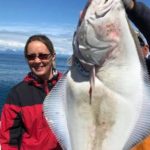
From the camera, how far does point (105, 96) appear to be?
3.51 metres

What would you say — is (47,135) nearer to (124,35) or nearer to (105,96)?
(105,96)

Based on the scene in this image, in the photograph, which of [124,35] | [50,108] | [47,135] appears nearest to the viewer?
[124,35]

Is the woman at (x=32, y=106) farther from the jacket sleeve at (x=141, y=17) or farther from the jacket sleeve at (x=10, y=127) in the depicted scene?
the jacket sleeve at (x=141, y=17)

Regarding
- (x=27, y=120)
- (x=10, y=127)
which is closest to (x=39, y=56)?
(x=27, y=120)

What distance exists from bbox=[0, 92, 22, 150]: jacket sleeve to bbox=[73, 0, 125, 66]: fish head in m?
1.67

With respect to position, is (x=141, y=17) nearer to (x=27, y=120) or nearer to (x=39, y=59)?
(x=39, y=59)

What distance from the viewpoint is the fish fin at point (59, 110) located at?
3.63 metres

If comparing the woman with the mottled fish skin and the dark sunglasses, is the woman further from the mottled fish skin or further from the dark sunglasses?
the mottled fish skin

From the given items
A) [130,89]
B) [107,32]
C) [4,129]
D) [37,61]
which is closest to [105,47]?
[107,32]

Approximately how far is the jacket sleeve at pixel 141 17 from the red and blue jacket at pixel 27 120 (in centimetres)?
132

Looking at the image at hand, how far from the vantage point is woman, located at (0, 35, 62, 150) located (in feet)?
15.8

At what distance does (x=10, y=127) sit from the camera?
4.97 meters

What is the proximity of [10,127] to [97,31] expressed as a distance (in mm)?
1963

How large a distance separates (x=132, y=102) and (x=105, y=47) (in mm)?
434
